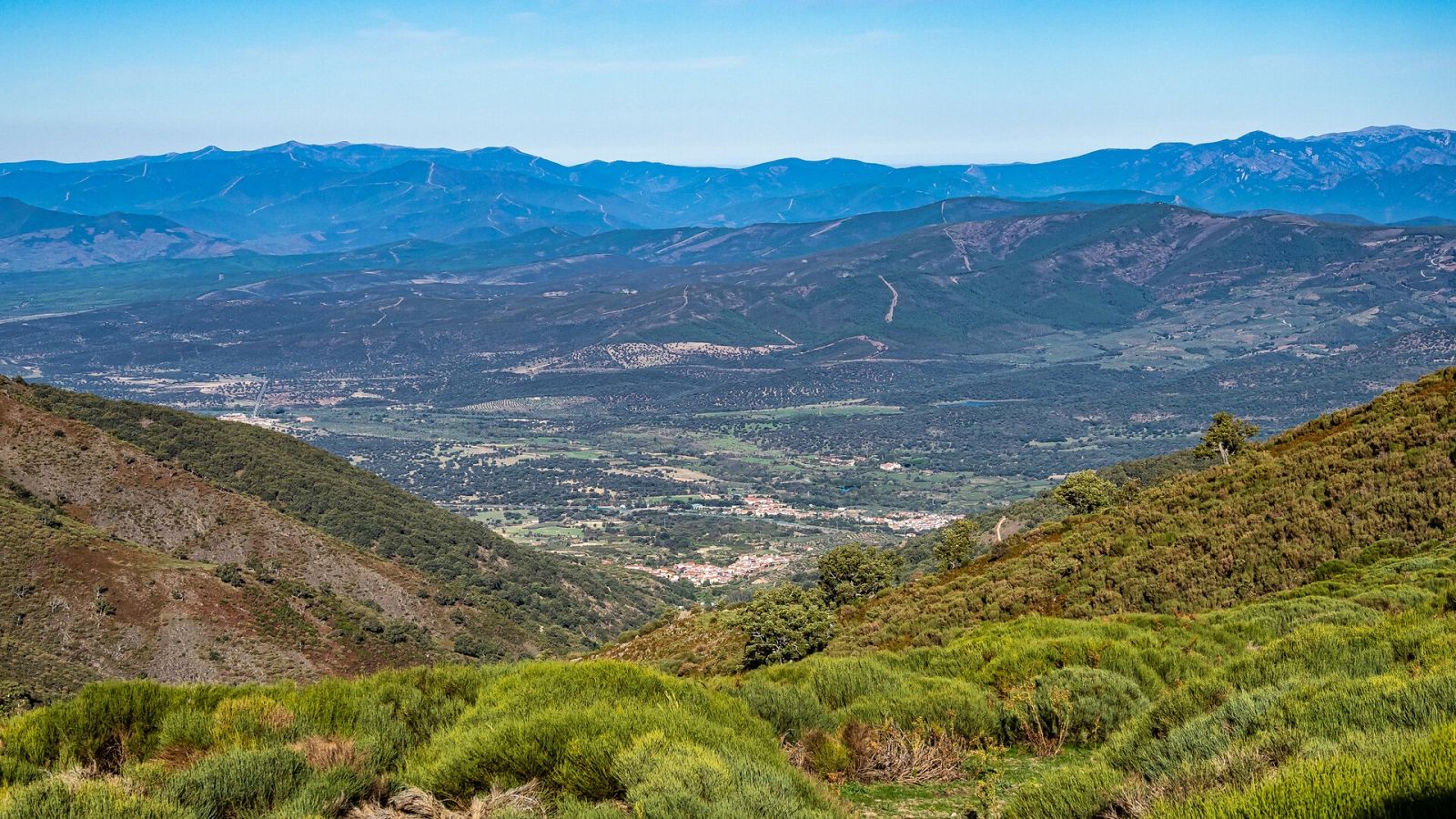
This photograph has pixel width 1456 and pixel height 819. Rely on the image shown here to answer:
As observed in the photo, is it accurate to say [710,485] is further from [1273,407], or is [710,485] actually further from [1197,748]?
[1197,748]

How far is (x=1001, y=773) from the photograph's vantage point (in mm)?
9578

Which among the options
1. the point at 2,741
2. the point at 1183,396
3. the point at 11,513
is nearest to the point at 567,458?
the point at 1183,396

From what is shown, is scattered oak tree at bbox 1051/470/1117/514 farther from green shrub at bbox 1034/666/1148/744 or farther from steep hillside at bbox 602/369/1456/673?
green shrub at bbox 1034/666/1148/744

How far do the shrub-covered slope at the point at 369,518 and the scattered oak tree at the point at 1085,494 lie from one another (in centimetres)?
2301

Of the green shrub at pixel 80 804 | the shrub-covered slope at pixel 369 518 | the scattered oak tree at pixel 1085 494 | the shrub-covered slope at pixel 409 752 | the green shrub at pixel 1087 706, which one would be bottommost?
the shrub-covered slope at pixel 369 518

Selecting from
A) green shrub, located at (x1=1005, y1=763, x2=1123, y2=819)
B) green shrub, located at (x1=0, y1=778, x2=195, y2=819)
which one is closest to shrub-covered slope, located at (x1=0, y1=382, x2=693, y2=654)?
green shrub, located at (x1=0, y1=778, x2=195, y2=819)

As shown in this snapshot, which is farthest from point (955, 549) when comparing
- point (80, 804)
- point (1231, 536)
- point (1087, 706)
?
point (80, 804)

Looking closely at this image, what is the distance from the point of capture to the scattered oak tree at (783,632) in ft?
80.4

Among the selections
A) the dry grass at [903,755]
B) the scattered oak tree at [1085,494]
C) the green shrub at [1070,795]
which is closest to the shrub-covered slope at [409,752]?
the dry grass at [903,755]

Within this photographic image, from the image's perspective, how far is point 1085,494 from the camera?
3894cm

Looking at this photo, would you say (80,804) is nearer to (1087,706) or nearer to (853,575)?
(1087,706)

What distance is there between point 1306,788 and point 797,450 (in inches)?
5876

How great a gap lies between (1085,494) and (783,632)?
18.8m

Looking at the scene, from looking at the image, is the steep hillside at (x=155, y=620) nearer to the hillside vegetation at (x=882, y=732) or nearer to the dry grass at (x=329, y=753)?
the hillside vegetation at (x=882, y=732)
